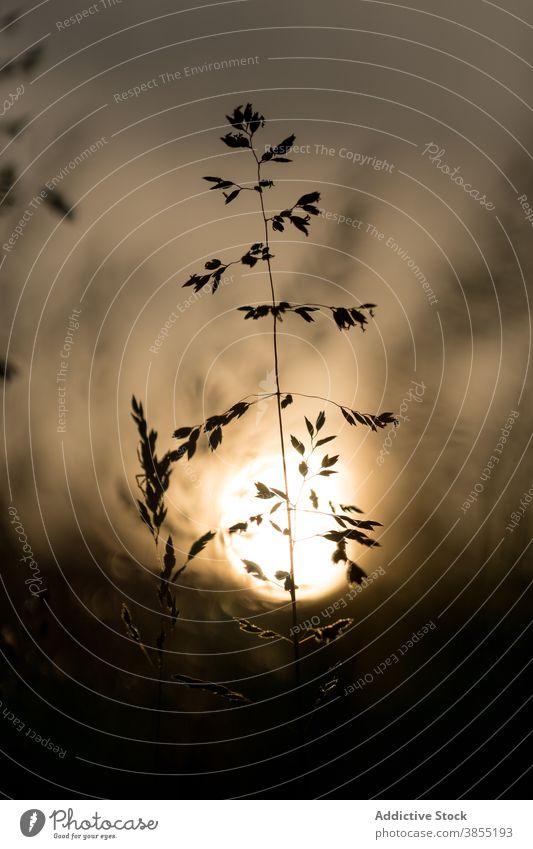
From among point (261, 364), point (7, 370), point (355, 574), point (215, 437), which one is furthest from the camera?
point (261, 364)

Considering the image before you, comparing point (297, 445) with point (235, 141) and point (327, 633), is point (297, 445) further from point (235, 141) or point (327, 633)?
point (235, 141)

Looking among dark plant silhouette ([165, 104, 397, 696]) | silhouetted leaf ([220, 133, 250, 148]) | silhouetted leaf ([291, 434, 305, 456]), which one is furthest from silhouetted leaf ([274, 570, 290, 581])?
silhouetted leaf ([220, 133, 250, 148])

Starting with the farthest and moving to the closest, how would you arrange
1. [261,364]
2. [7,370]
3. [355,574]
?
[261,364], [7,370], [355,574]

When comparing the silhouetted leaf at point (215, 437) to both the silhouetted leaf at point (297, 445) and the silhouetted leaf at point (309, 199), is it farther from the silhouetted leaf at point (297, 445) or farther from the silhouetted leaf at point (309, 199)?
the silhouetted leaf at point (309, 199)

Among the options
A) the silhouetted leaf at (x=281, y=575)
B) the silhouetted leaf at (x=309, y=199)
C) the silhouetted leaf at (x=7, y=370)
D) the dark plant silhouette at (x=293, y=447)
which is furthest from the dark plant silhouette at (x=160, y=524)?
the silhouetted leaf at (x=309, y=199)

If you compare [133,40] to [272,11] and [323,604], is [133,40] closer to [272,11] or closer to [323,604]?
[272,11]

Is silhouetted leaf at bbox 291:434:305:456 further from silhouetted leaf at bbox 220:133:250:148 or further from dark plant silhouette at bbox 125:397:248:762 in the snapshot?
silhouetted leaf at bbox 220:133:250:148

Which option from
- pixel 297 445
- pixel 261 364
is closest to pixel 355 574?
pixel 297 445
